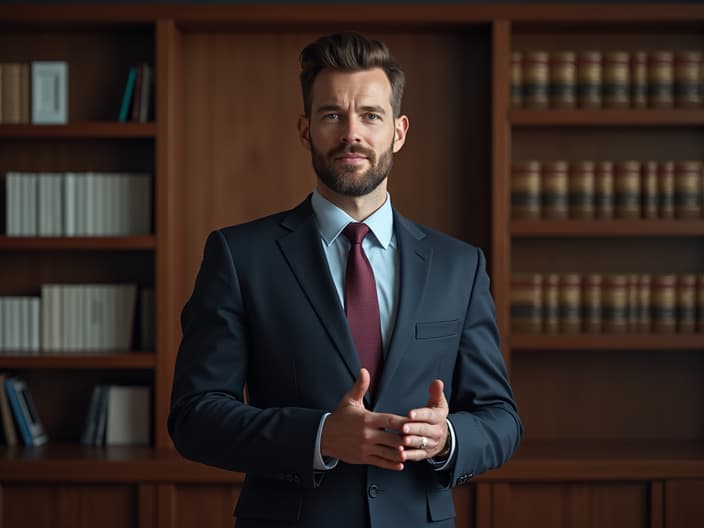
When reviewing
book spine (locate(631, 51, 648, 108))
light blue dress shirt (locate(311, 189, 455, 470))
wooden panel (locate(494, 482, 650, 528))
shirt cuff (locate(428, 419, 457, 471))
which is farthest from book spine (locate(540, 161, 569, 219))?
shirt cuff (locate(428, 419, 457, 471))

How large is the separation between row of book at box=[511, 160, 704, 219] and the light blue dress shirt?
1.80 metres

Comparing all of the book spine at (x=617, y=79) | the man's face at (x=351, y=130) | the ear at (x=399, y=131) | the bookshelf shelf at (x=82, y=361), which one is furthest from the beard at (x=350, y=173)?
the book spine at (x=617, y=79)

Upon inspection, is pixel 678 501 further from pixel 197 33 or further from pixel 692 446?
pixel 197 33

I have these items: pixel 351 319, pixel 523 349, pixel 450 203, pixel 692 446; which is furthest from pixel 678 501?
pixel 351 319

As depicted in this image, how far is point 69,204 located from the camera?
11.5ft

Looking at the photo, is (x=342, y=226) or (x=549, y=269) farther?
(x=549, y=269)

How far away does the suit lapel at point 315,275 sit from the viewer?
5.31 feet

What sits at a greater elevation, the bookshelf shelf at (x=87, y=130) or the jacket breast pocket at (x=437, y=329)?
the bookshelf shelf at (x=87, y=130)

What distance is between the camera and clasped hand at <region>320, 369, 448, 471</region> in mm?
1456

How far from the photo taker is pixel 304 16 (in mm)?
3436

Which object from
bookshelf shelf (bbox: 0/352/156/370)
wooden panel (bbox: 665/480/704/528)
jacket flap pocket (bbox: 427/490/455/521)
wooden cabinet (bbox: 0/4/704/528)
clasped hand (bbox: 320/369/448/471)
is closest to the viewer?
clasped hand (bbox: 320/369/448/471)

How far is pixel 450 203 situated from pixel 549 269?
46 cm

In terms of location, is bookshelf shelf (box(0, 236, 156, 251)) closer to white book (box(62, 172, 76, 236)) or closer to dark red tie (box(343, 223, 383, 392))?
white book (box(62, 172, 76, 236))

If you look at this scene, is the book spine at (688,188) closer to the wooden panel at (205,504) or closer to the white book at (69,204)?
the wooden panel at (205,504)
